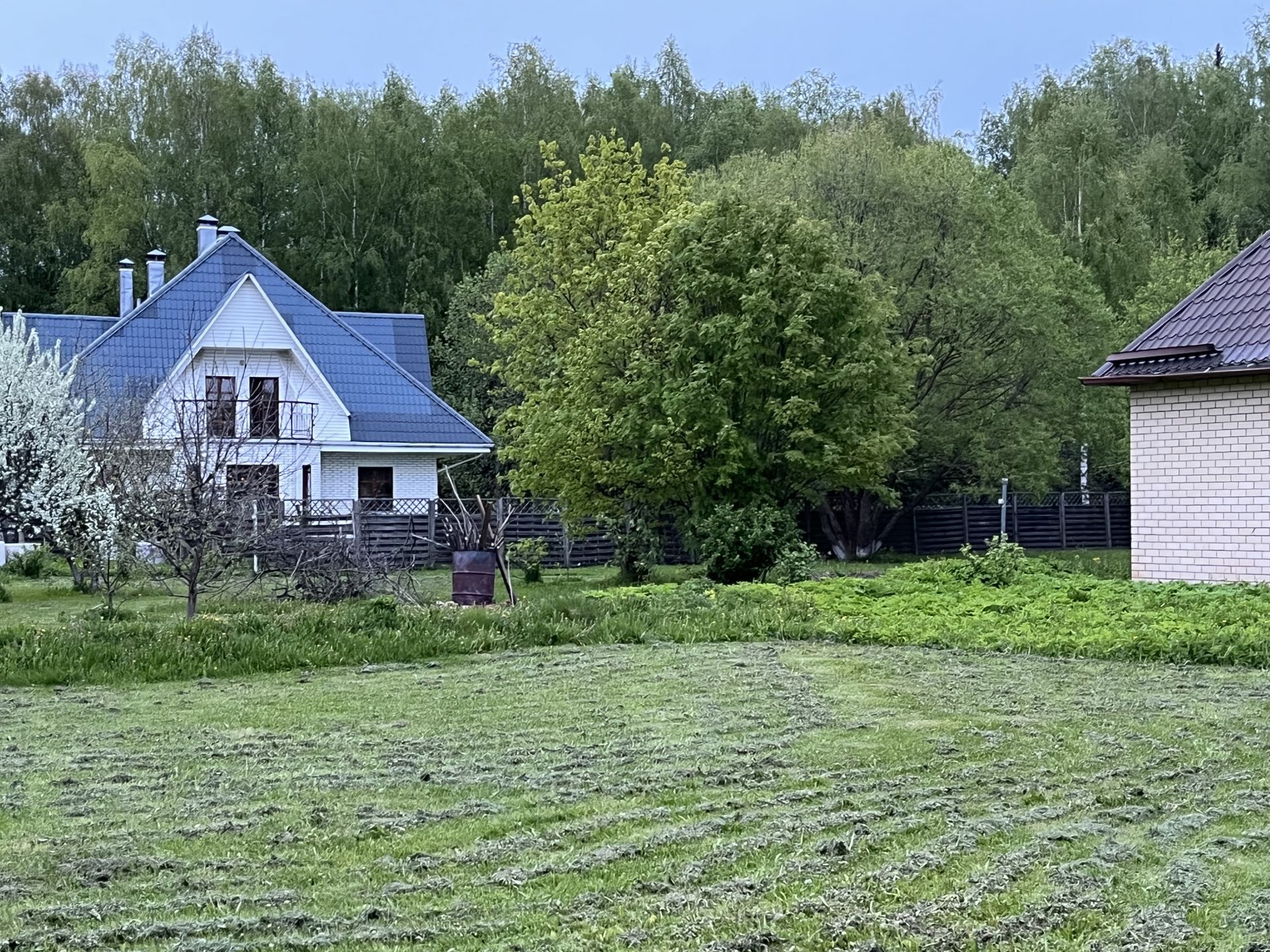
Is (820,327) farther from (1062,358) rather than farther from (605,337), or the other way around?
(1062,358)

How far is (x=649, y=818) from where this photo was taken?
5574mm

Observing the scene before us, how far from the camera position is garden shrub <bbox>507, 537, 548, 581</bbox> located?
2356cm

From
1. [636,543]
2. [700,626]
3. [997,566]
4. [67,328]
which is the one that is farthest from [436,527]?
[700,626]

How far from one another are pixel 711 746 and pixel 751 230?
14.9 meters

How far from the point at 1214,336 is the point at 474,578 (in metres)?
9.08

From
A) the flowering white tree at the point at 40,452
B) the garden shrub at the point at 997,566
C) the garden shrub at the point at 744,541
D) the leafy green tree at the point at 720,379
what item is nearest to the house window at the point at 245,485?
the flowering white tree at the point at 40,452

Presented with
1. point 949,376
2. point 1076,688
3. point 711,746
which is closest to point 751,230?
point 949,376

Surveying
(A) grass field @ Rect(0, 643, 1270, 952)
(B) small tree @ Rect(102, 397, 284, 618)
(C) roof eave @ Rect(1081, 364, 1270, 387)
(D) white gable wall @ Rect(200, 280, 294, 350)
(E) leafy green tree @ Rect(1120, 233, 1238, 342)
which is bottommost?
(A) grass field @ Rect(0, 643, 1270, 952)

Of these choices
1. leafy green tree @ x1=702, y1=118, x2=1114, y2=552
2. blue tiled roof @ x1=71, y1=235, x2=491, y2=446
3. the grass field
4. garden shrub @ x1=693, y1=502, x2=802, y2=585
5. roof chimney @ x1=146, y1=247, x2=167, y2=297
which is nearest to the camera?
the grass field

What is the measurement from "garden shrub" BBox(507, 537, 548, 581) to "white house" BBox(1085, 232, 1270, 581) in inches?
411

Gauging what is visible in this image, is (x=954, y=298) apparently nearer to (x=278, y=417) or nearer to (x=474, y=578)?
(x=278, y=417)

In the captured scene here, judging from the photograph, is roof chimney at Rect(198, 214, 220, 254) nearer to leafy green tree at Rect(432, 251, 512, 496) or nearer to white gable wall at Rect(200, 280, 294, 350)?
white gable wall at Rect(200, 280, 294, 350)

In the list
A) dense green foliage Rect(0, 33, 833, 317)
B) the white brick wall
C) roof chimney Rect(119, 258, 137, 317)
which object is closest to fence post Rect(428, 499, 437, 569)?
the white brick wall

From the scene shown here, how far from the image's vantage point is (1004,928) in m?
4.13
